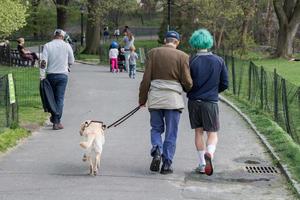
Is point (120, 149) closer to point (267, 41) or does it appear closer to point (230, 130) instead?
point (230, 130)

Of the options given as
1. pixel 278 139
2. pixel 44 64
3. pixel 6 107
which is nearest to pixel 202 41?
pixel 278 139

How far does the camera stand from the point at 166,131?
8.34 meters

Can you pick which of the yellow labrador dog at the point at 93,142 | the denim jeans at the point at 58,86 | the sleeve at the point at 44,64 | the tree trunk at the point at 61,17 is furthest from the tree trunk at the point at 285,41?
the yellow labrador dog at the point at 93,142

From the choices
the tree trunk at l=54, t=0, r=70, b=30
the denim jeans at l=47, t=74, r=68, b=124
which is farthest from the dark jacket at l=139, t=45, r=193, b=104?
the tree trunk at l=54, t=0, r=70, b=30

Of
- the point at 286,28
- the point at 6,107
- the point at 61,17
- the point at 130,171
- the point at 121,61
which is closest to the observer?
the point at 130,171

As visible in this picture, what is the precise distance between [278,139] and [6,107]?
5127 mm

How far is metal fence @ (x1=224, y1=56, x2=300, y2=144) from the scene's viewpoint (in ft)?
39.2

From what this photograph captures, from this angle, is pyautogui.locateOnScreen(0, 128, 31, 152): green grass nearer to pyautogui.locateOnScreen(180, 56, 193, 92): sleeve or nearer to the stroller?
pyautogui.locateOnScreen(180, 56, 193, 92): sleeve

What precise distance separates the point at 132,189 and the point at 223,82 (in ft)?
6.43

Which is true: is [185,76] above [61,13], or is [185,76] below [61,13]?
below

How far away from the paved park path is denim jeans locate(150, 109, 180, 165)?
0.32m

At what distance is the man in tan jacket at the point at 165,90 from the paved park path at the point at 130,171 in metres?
0.36

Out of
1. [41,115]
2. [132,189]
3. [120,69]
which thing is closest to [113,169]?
[132,189]

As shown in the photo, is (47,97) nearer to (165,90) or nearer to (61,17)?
(165,90)
